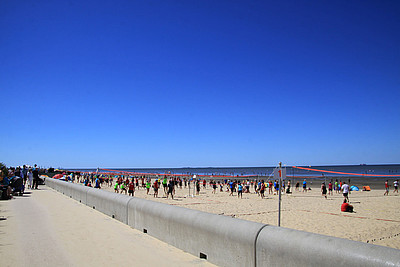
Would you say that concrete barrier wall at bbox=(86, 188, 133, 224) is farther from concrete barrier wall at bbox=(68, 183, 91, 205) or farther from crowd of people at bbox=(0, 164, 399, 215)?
crowd of people at bbox=(0, 164, 399, 215)

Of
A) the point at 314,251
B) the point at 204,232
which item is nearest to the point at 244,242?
the point at 204,232

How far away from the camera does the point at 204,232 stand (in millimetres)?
4945

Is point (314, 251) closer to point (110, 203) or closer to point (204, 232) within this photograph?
point (204, 232)

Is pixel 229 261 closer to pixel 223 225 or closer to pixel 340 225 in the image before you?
pixel 223 225

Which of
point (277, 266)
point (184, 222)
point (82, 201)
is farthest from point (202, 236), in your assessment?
point (82, 201)

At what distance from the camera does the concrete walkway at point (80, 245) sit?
4805 mm

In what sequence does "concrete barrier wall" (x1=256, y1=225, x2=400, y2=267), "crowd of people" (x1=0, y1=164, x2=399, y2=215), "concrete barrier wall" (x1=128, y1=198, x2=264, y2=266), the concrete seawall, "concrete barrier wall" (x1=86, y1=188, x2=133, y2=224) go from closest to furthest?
1. "concrete barrier wall" (x1=256, y1=225, x2=400, y2=267)
2. the concrete seawall
3. "concrete barrier wall" (x1=128, y1=198, x2=264, y2=266)
4. "concrete barrier wall" (x1=86, y1=188, x2=133, y2=224)
5. "crowd of people" (x1=0, y1=164, x2=399, y2=215)

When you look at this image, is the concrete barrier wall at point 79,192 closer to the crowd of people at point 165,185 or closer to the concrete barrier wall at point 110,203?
the concrete barrier wall at point 110,203

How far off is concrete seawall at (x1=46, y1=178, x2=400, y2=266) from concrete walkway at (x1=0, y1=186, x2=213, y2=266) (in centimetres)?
27

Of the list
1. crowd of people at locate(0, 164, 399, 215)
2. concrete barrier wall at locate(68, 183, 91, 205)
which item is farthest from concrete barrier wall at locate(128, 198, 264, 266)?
concrete barrier wall at locate(68, 183, 91, 205)

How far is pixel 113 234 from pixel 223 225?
3.36 metres

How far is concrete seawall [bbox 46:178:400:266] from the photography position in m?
2.89

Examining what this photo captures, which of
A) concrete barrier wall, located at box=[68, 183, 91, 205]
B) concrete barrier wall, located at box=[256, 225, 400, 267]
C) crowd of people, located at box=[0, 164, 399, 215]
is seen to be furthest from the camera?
crowd of people, located at box=[0, 164, 399, 215]

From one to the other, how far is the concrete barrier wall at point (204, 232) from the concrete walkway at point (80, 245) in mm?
187
